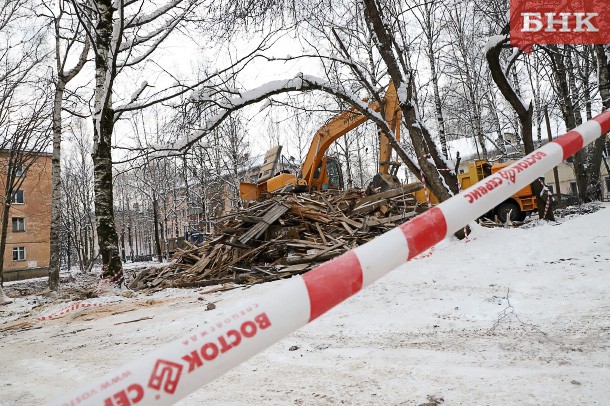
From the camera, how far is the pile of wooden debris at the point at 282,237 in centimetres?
859

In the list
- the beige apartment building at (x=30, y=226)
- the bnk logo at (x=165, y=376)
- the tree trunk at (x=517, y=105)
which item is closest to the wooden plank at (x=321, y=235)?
the tree trunk at (x=517, y=105)

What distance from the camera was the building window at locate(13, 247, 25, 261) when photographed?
35875mm

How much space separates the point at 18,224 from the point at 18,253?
2.84m

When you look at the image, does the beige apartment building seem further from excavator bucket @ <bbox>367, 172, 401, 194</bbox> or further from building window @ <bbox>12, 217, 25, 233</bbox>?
excavator bucket @ <bbox>367, 172, 401, 194</bbox>

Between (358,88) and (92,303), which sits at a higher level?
(358,88)

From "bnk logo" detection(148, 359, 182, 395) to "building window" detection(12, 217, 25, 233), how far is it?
146 ft

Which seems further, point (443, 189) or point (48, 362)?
point (443, 189)

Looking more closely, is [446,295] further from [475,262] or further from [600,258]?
[600,258]

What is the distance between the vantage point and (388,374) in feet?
7.69

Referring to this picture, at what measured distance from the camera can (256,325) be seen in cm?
124

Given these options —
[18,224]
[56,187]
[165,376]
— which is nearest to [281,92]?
[165,376]

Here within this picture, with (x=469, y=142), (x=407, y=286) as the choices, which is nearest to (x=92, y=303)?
(x=407, y=286)

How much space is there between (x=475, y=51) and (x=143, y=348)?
21366 millimetres

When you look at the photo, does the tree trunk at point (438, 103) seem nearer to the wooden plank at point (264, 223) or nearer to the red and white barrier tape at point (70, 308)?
the wooden plank at point (264, 223)
